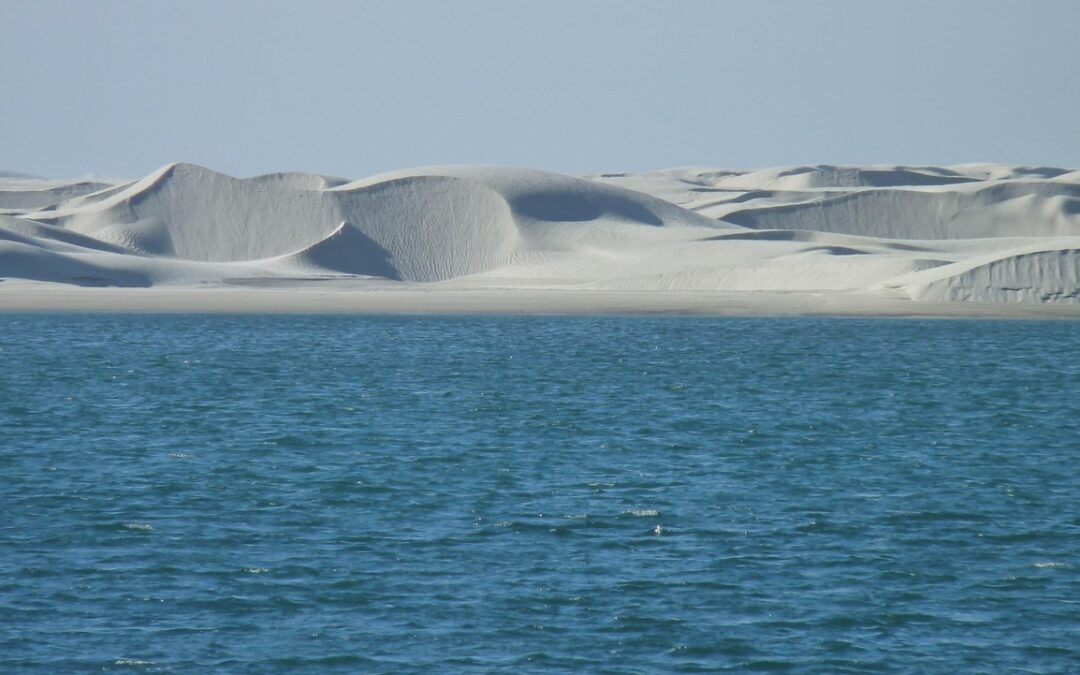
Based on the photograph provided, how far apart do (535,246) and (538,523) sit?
92.6 meters

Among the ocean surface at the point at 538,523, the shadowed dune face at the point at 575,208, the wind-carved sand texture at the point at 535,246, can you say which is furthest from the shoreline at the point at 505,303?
the shadowed dune face at the point at 575,208

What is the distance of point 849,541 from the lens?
66.3 ft

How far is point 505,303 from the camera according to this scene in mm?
76375

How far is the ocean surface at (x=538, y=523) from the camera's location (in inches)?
619

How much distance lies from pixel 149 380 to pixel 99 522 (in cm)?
2170

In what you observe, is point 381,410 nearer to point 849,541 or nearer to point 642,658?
point 849,541

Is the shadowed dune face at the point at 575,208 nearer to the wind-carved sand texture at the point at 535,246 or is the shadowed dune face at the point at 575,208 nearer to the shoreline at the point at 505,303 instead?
the wind-carved sand texture at the point at 535,246

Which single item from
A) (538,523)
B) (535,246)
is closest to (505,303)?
(535,246)

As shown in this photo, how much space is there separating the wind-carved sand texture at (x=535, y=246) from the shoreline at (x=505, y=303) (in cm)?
23

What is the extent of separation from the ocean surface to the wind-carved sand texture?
102 ft

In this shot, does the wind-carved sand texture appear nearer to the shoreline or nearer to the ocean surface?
the shoreline

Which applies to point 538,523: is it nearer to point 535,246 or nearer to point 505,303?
point 505,303

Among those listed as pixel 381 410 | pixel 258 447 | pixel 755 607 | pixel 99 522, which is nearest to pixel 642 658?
pixel 755 607

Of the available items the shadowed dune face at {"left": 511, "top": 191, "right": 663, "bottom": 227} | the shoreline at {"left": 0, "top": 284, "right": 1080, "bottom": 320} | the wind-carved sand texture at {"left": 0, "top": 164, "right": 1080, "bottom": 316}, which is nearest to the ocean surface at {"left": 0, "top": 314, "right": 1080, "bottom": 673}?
the shoreline at {"left": 0, "top": 284, "right": 1080, "bottom": 320}
